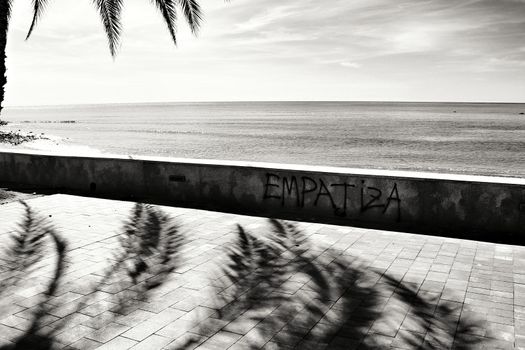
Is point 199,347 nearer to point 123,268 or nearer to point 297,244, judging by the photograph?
point 123,268

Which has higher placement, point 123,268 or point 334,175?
point 334,175

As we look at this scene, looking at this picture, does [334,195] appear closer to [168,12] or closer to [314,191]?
[314,191]

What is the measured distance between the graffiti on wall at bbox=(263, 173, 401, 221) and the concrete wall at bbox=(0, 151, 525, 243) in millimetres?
15

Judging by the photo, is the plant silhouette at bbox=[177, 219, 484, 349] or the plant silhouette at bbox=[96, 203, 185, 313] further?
the plant silhouette at bbox=[96, 203, 185, 313]

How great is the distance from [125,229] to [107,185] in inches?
118

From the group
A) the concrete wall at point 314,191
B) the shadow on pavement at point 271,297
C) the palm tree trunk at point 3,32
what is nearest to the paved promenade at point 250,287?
the shadow on pavement at point 271,297

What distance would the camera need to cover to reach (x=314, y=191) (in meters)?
7.46

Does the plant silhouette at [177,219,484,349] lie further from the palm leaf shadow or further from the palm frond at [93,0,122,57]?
the palm frond at [93,0,122,57]

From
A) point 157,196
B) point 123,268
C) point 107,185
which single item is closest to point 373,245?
point 123,268

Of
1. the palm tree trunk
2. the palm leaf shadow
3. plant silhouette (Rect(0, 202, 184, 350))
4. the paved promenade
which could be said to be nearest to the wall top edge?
the paved promenade

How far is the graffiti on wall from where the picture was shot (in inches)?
278

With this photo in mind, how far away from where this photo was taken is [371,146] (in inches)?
1992

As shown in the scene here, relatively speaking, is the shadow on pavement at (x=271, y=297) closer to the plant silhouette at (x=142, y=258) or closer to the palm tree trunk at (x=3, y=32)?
the plant silhouette at (x=142, y=258)

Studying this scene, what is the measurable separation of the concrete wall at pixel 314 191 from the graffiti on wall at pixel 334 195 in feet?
0.05
